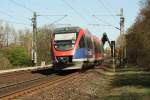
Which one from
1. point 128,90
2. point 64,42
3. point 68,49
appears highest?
point 64,42

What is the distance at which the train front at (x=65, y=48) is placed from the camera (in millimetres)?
32281

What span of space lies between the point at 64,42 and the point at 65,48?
20.8 inches

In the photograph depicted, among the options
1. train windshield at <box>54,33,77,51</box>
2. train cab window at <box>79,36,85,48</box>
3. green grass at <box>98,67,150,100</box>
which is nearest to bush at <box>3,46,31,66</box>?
train cab window at <box>79,36,85,48</box>

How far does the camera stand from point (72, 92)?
728 inches

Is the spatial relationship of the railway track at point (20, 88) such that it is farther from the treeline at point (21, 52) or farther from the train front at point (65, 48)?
the treeline at point (21, 52)

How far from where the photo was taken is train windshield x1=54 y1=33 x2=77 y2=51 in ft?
107

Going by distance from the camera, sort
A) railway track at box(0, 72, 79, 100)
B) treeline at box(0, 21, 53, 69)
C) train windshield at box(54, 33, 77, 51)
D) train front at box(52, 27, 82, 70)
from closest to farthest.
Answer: railway track at box(0, 72, 79, 100)
train front at box(52, 27, 82, 70)
train windshield at box(54, 33, 77, 51)
treeline at box(0, 21, 53, 69)

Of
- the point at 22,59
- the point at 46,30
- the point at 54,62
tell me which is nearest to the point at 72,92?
the point at 54,62

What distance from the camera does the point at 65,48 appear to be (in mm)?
32438

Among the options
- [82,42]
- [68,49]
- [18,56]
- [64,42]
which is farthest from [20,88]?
[18,56]

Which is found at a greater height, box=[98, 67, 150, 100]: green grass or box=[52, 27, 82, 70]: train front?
box=[52, 27, 82, 70]: train front

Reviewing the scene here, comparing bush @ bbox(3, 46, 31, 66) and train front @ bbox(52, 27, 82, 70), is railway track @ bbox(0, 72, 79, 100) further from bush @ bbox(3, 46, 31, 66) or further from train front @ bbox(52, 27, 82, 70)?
bush @ bbox(3, 46, 31, 66)

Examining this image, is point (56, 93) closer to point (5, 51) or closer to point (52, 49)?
point (52, 49)

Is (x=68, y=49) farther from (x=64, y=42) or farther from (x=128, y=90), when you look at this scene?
(x=128, y=90)
